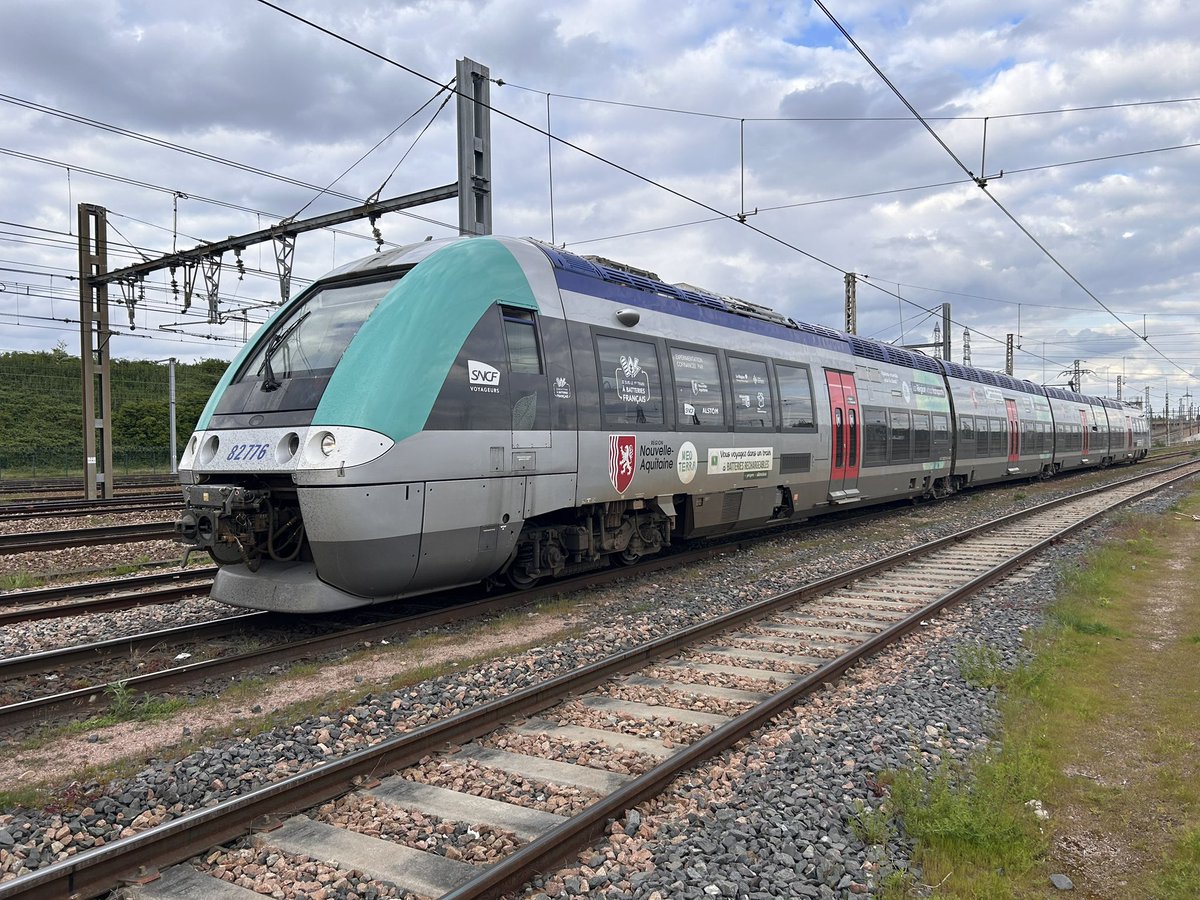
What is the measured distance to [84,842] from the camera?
144 inches

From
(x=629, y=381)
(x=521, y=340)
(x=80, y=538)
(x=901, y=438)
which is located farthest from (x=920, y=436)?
(x=80, y=538)

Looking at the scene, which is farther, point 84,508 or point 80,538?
point 84,508

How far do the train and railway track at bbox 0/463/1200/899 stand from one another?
2098 millimetres

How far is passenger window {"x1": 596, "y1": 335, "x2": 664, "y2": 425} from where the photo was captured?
9211 mm

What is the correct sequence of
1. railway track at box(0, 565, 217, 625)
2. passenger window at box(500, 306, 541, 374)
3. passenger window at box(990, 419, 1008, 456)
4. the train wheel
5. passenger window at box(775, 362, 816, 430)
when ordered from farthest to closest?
passenger window at box(990, 419, 1008, 456), passenger window at box(775, 362, 816, 430), the train wheel, railway track at box(0, 565, 217, 625), passenger window at box(500, 306, 541, 374)

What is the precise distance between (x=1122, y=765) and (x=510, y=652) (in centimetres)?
435

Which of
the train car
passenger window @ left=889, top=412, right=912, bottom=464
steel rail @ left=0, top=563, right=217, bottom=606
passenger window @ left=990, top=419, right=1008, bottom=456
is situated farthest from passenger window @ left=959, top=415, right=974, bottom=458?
steel rail @ left=0, top=563, right=217, bottom=606

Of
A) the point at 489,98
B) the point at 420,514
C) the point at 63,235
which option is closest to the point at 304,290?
the point at 420,514

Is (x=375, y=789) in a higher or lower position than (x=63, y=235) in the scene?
lower

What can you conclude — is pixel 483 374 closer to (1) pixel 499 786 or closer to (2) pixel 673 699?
(2) pixel 673 699

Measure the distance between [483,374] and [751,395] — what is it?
5552 millimetres

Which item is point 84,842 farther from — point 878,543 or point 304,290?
point 878,543

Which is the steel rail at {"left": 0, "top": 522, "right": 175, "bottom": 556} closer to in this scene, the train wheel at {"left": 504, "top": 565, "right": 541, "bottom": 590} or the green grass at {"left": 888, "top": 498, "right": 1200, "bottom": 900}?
the train wheel at {"left": 504, "top": 565, "right": 541, "bottom": 590}

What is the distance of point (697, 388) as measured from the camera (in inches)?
426
